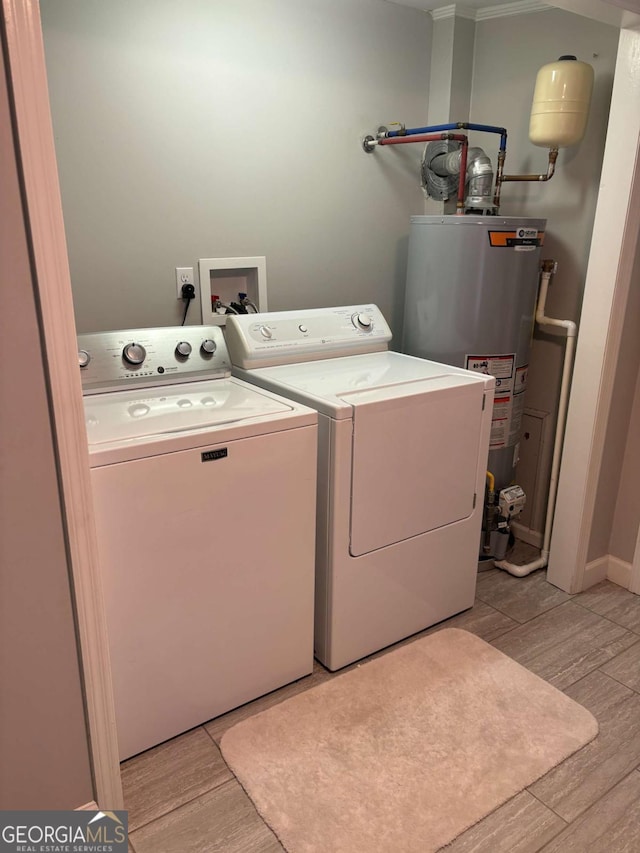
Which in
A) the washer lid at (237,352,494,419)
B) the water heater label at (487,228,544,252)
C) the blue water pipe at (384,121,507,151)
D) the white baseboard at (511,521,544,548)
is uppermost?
the blue water pipe at (384,121,507,151)

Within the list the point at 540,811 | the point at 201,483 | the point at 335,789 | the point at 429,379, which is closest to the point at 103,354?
the point at 201,483

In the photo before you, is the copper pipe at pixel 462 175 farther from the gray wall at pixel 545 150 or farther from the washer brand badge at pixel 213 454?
the washer brand badge at pixel 213 454

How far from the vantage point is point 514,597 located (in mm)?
2520

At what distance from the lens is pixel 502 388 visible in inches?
99.7

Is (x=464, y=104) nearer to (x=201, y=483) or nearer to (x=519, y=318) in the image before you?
(x=519, y=318)

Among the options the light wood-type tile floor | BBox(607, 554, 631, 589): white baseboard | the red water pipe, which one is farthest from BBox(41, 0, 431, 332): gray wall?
BBox(607, 554, 631, 589): white baseboard

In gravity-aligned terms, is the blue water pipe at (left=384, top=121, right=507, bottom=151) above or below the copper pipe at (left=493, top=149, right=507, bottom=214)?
above

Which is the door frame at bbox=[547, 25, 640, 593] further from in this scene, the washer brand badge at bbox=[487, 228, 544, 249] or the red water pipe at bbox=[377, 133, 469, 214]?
the red water pipe at bbox=[377, 133, 469, 214]

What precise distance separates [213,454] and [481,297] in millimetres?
1291

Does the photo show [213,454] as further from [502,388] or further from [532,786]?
[502,388]

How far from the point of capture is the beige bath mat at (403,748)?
155cm

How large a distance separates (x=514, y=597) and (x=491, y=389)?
2.93 feet

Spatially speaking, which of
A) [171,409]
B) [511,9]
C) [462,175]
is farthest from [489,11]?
[171,409]

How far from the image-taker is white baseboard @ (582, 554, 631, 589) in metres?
2.58
